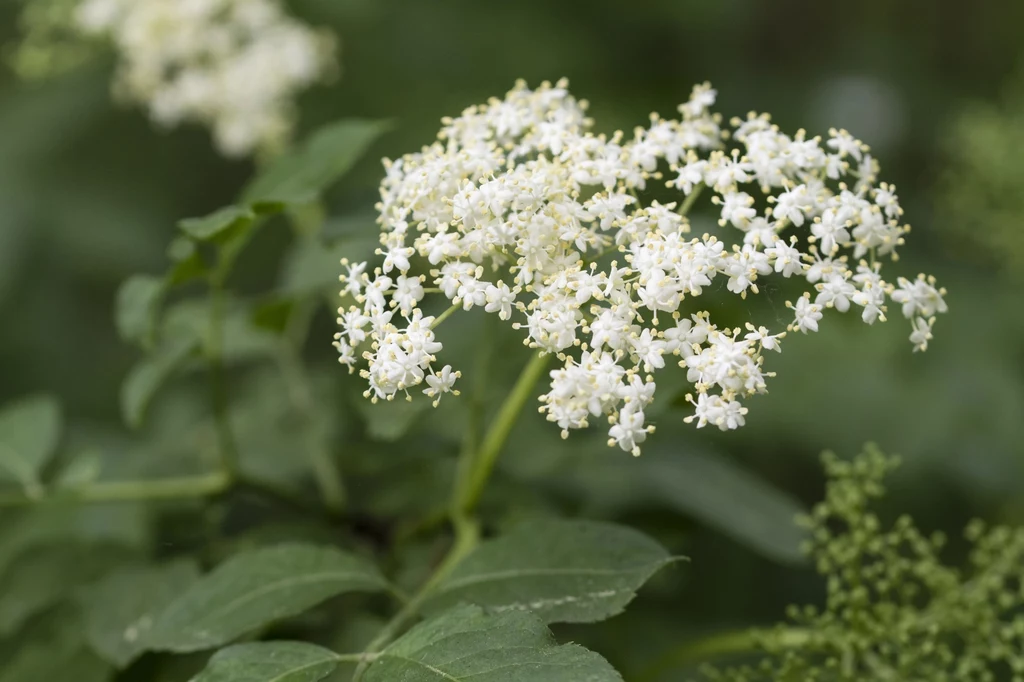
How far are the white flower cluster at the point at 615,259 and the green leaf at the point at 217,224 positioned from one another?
139mm

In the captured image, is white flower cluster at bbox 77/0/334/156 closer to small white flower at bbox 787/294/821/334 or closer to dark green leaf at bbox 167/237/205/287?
dark green leaf at bbox 167/237/205/287

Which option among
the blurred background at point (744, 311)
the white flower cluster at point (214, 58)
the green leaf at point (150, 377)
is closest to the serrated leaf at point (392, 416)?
the blurred background at point (744, 311)

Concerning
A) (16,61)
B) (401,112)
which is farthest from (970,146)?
(16,61)

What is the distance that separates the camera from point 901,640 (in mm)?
939

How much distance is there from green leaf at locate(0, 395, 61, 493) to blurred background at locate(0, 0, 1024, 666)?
154mm

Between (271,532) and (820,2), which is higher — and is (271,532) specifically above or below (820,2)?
below

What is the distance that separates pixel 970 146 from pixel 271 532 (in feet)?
5.84

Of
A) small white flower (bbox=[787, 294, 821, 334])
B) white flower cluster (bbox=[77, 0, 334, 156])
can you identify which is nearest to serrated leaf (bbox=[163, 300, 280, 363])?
white flower cluster (bbox=[77, 0, 334, 156])

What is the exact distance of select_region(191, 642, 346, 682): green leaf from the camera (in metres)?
0.80

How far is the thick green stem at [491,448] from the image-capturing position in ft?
3.20

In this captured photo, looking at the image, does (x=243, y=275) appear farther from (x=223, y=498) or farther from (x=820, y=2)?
(x=820, y=2)

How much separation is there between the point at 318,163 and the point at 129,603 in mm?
542

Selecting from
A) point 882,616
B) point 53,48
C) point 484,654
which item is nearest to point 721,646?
point 882,616

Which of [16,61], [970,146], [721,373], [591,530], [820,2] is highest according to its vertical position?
[820,2]
